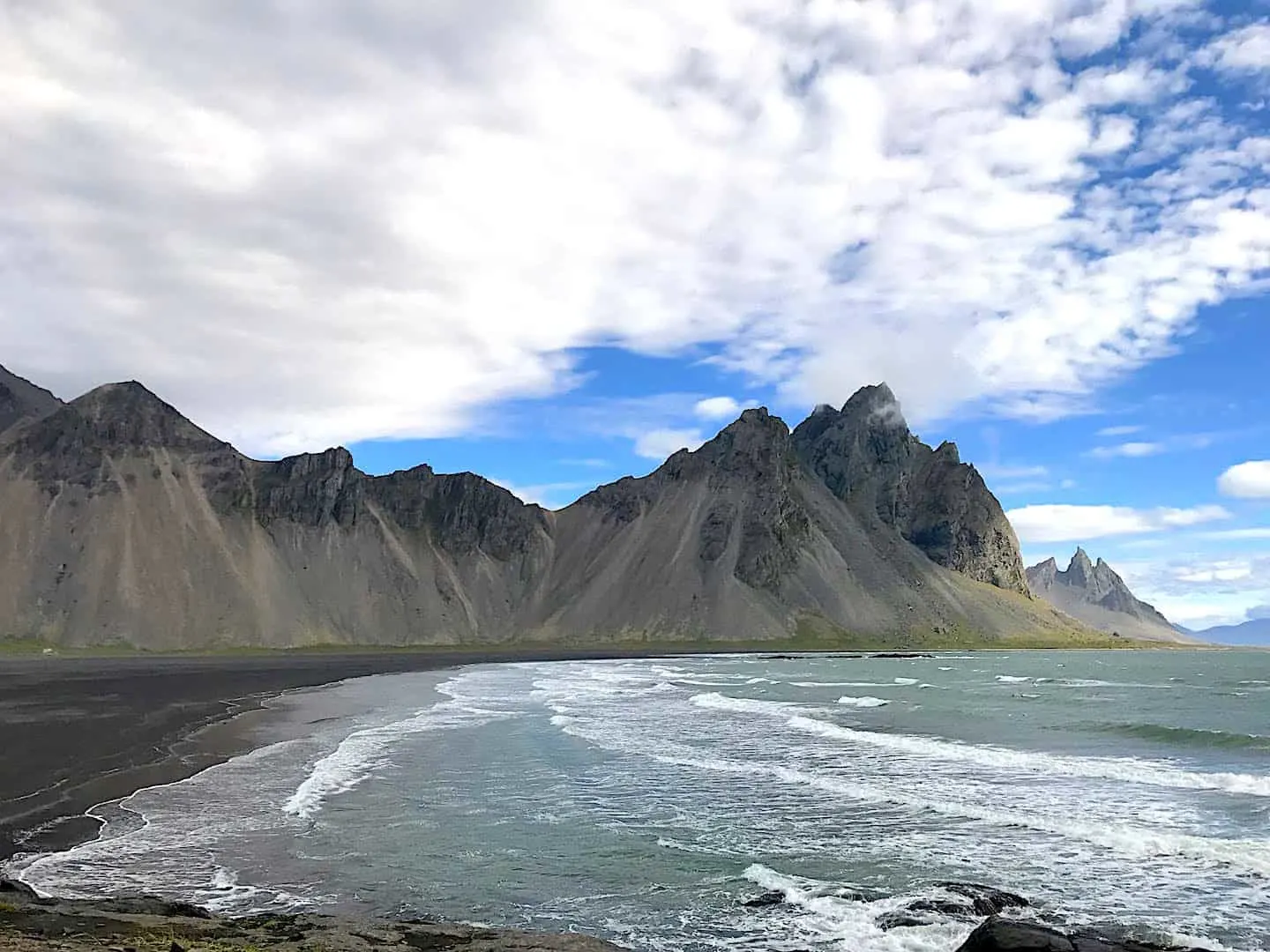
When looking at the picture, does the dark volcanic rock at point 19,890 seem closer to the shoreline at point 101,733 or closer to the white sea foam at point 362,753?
the shoreline at point 101,733

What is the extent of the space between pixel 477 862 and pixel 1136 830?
56.3 ft

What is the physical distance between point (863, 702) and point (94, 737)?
46917 mm

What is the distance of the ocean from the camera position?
59.5 ft

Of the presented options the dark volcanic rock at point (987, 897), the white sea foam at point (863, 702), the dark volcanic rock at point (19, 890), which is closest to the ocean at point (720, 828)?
the dark volcanic rock at point (987, 897)

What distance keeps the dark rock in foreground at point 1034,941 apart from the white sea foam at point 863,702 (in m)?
49.3

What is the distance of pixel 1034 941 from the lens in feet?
46.5

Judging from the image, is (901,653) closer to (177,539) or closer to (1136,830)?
(177,539)

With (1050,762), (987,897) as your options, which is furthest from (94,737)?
(1050,762)

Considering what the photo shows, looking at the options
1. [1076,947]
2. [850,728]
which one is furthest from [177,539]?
[1076,947]

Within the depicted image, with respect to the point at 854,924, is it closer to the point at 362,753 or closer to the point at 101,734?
the point at 362,753

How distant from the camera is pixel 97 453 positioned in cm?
19725

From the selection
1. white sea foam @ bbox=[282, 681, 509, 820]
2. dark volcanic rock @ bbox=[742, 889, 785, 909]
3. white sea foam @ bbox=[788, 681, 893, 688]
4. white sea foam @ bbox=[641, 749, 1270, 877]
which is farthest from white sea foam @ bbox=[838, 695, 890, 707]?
dark volcanic rock @ bbox=[742, 889, 785, 909]

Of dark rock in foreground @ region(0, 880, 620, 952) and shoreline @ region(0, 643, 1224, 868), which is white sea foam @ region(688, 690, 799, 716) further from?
dark rock in foreground @ region(0, 880, 620, 952)

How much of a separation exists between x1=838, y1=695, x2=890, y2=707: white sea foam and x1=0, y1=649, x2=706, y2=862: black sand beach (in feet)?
128
